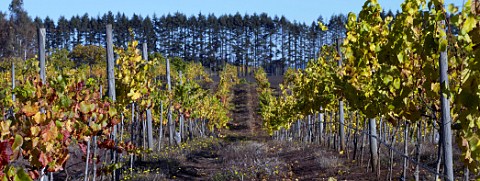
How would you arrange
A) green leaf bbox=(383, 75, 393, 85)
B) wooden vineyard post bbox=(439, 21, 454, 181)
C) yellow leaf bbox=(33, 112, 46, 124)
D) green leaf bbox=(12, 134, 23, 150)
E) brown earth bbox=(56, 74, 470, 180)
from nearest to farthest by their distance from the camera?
green leaf bbox=(12, 134, 23, 150) → wooden vineyard post bbox=(439, 21, 454, 181) → green leaf bbox=(383, 75, 393, 85) → yellow leaf bbox=(33, 112, 46, 124) → brown earth bbox=(56, 74, 470, 180)

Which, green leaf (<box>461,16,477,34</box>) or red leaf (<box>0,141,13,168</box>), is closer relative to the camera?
green leaf (<box>461,16,477,34</box>)

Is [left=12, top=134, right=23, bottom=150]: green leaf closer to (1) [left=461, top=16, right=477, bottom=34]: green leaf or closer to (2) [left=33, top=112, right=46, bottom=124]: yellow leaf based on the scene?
(2) [left=33, top=112, right=46, bottom=124]: yellow leaf

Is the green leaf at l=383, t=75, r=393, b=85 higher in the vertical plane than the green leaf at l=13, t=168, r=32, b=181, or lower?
higher

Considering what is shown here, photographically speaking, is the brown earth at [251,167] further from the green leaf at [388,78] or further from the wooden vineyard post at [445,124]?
the wooden vineyard post at [445,124]

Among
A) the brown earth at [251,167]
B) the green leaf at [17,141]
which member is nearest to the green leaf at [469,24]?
the green leaf at [17,141]

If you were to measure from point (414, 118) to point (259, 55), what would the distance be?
79.3 m

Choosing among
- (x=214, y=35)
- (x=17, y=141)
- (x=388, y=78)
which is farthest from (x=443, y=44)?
(x=214, y=35)

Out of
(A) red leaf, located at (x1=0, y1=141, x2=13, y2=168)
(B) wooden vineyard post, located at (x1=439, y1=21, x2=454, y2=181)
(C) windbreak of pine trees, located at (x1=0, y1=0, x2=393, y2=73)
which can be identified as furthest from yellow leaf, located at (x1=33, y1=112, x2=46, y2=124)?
(C) windbreak of pine trees, located at (x1=0, y1=0, x2=393, y2=73)

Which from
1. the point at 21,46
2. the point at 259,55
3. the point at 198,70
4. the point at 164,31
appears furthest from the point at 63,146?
the point at 164,31

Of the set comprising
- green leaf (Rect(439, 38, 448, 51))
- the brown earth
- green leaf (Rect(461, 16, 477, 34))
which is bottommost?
the brown earth

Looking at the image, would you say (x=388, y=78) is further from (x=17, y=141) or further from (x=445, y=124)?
(x=17, y=141)

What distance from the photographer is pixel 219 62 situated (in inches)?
3337

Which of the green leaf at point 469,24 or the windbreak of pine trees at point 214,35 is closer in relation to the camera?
the green leaf at point 469,24

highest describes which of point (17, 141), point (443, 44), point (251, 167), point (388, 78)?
point (443, 44)
